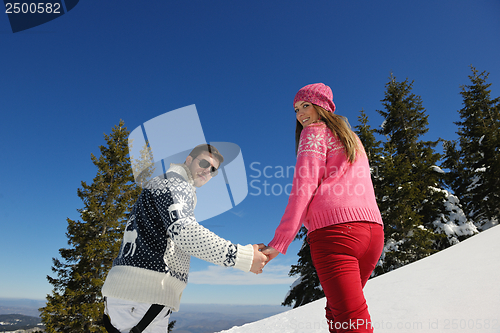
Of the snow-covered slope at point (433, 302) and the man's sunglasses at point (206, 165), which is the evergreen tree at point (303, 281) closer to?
the snow-covered slope at point (433, 302)

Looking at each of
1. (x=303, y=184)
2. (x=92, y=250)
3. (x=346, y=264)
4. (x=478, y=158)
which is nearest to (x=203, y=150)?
(x=303, y=184)

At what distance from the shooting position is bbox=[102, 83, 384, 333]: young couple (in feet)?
4.52

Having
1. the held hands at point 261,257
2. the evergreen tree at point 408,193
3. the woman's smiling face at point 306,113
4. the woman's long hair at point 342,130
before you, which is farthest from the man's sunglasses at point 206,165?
the evergreen tree at point 408,193

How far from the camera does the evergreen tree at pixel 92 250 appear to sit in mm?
11695

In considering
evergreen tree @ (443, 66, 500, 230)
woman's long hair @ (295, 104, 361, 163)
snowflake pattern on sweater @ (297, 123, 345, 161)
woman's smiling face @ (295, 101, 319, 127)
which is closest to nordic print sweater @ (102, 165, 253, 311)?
snowflake pattern on sweater @ (297, 123, 345, 161)

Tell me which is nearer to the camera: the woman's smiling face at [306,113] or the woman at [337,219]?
the woman at [337,219]

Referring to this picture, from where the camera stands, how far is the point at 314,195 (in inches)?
62.1

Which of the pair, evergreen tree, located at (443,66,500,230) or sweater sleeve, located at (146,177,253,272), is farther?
evergreen tree, located at (443,66,500,230)

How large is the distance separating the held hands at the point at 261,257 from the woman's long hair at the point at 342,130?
0.73 metres

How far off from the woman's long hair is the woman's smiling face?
33 millimetres

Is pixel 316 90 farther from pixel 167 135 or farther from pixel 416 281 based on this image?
pixel 416 281

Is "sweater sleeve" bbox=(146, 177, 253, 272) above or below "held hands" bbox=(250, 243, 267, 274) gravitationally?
above

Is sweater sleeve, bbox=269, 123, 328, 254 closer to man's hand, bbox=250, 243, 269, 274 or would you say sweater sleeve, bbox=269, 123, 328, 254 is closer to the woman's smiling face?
man's hand, bbox=250, 243, 269, 274

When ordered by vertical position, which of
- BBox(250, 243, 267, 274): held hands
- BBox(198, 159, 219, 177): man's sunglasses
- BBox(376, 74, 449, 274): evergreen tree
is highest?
BBox(376, 74, 449, 274): evergreen tree
